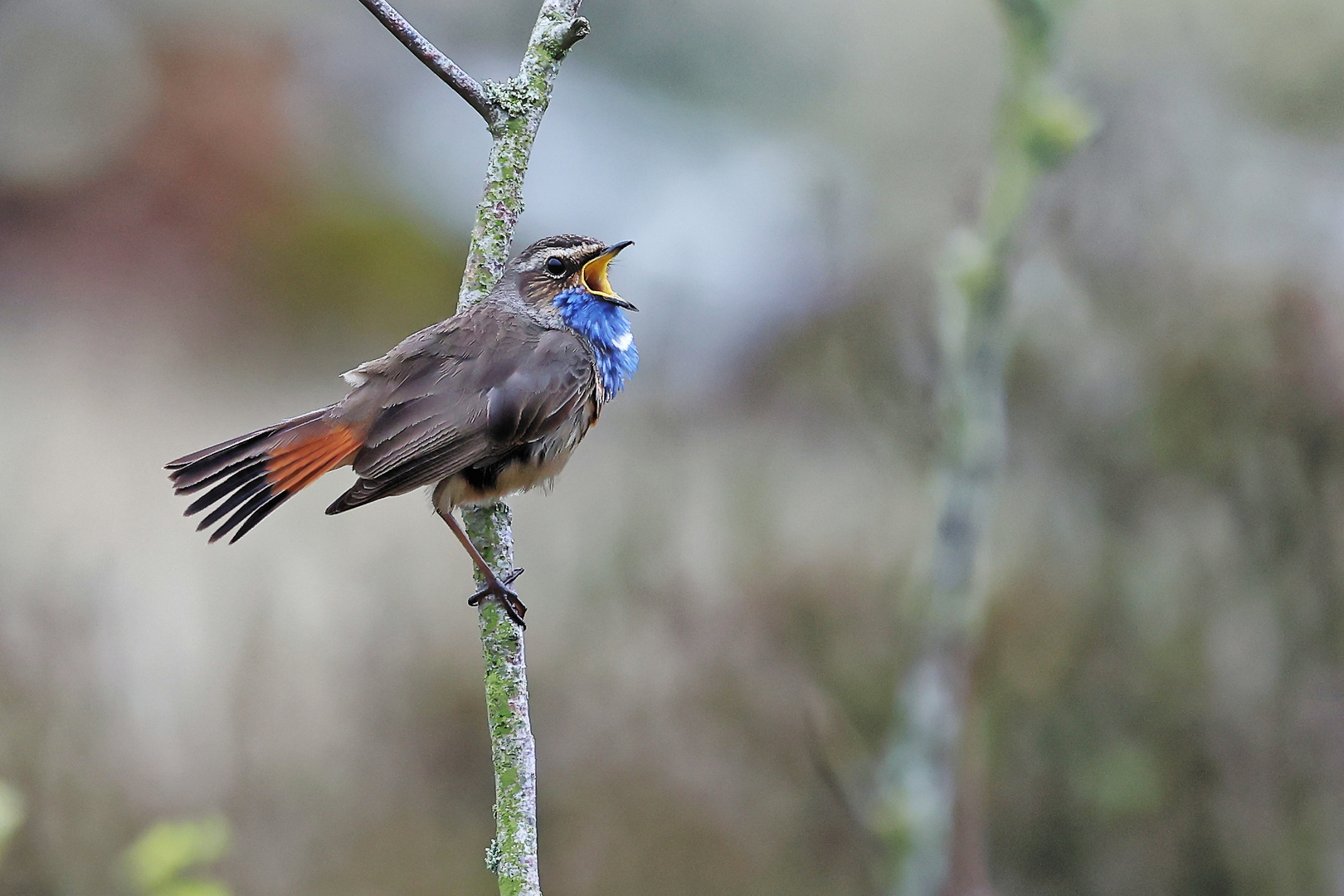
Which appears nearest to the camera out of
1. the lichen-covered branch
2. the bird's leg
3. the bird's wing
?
the bird's leg

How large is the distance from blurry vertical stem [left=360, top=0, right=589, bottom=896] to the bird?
7cm

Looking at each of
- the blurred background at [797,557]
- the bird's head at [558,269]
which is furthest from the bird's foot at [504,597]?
the blurred background at [797,557]

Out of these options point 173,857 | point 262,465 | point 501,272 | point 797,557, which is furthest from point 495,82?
point 797,557

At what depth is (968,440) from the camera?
5.25 ft

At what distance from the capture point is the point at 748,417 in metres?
5.69

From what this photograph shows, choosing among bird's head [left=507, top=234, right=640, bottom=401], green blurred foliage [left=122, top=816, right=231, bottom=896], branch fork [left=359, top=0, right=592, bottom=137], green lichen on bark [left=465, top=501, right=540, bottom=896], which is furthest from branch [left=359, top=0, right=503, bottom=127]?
green blurred foliage [left=122, top=816, right=231, bottom=896]

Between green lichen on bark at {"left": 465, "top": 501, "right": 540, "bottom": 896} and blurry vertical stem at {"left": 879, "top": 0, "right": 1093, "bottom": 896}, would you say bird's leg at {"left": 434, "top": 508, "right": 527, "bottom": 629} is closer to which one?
green lichen on bark at {"left": 465, "top": 501, "right": 540, "bottom": 896}

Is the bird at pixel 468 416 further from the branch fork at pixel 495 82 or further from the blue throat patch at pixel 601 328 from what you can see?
the branch fork at pixel 495 82

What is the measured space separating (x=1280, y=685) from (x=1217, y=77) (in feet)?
9.77

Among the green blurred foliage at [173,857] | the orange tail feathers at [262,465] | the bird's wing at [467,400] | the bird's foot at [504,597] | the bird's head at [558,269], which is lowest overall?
the green blurred foliage at [173,857]

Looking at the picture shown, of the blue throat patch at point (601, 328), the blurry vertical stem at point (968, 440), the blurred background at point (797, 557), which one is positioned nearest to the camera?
the blurry vertical stem at point (968, 440)

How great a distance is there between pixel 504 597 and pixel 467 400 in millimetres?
568

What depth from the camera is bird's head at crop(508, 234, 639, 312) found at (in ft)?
10.3

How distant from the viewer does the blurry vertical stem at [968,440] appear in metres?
1.40
